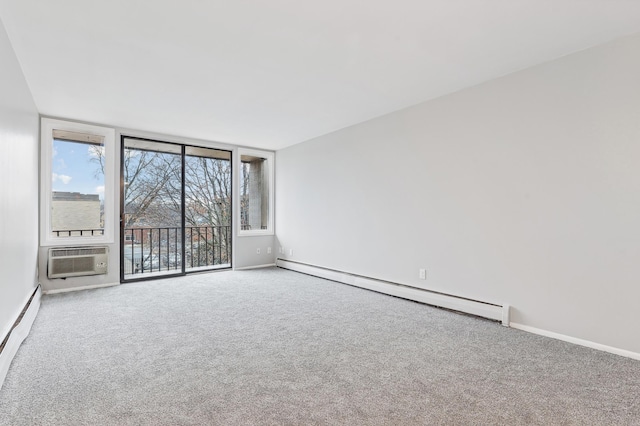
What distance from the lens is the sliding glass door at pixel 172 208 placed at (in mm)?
5444

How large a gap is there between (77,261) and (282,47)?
13.4 feet

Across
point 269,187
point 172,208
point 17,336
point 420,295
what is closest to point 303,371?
point 420,295

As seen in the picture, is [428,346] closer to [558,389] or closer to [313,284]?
[558,389]

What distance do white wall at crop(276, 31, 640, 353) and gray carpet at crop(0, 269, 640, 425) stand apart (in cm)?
39

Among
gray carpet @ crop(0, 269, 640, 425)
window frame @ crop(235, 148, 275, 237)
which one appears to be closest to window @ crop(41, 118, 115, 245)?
gray carpet @ crop(0, 269, 640, 425)

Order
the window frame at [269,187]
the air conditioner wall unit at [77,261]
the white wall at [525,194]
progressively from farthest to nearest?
the window frame at [269,187] → the air conditioner wall unit at [77,261] → the white wall at [525,194]

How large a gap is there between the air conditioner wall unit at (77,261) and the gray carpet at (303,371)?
96 cm

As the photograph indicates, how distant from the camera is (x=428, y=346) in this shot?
2.60 m

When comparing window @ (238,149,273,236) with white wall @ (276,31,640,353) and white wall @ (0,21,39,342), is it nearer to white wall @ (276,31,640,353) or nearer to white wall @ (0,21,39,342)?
white wall @ (276,31,640,353)

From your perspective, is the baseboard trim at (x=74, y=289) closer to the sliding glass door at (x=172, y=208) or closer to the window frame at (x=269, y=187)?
the sliding glass door at (x=172, y=208)

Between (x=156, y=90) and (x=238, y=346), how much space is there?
109 inches

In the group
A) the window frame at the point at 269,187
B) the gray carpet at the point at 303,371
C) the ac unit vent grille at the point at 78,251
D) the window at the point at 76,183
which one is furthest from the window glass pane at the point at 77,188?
the window frame at the point at 269,187

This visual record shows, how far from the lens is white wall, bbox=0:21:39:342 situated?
233cm

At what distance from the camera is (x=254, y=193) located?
257 inches
